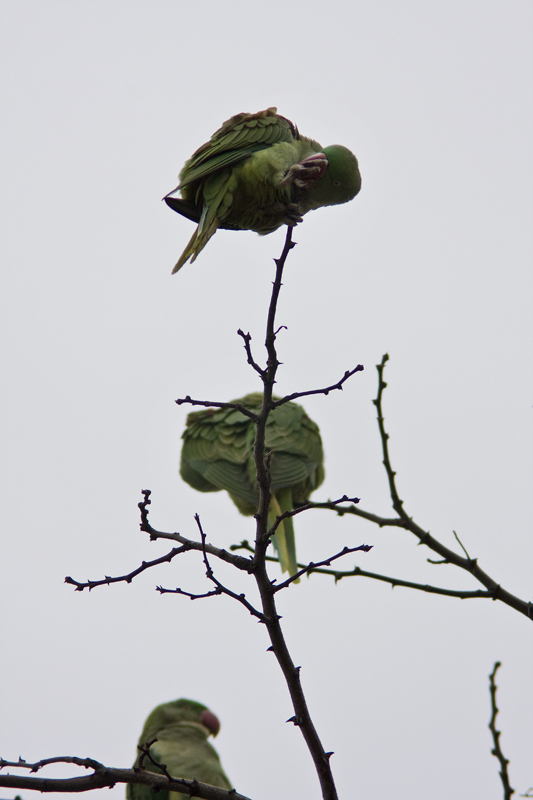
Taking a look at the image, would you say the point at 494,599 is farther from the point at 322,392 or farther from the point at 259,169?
the point at 259,169

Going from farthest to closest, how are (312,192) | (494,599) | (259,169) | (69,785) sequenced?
(312,192) → (259,169) → (494,599) → (69,785)

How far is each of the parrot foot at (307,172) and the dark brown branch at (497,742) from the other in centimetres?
260

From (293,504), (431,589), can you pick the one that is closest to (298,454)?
(293,504)

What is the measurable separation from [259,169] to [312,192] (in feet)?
2.20

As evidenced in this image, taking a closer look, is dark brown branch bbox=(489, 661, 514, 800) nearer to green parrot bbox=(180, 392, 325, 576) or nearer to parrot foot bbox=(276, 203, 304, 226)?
parrot foot bbox=(276, 203, 304, 226)

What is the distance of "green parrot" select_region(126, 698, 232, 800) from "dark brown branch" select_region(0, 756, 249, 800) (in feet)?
8.18

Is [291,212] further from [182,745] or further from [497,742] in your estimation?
[182,745]

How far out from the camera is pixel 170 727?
16.2 feet

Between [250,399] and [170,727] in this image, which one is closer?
[170,727]

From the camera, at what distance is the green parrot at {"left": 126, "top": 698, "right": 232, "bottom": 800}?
430cm

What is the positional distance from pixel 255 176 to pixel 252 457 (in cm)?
199

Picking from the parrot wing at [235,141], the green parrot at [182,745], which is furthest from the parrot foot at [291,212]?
the green parrot at [182,745]

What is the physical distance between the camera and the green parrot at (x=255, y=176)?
3.69m

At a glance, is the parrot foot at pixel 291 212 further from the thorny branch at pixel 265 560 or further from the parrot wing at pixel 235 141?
the thorny branch at pixel 265 560
